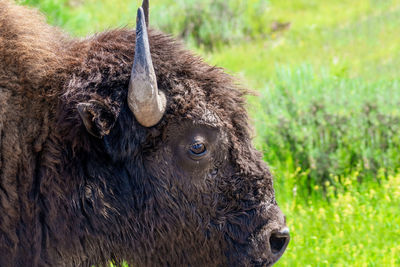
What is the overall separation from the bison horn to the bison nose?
107 cm

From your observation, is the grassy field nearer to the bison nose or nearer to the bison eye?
the bison eye

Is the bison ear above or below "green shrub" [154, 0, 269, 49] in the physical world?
above

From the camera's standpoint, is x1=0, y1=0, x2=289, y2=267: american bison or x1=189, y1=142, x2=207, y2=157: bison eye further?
x1=189, y1=142, x2=207, y2=157: bison eye

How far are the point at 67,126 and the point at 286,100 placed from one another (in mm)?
4579

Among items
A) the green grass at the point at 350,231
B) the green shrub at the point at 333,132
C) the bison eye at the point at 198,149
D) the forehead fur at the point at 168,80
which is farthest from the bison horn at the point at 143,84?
the green shrub at the point at 333,132

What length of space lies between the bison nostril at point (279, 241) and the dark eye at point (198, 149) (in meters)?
0.68

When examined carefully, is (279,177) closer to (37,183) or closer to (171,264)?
(171,264)

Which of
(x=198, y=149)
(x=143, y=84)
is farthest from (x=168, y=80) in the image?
(x=198, y=149)

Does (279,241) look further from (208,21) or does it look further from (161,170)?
(208,21)

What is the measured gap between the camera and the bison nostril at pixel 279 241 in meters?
3.52

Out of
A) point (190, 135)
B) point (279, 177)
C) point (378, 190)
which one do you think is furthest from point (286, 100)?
point (190, 135)

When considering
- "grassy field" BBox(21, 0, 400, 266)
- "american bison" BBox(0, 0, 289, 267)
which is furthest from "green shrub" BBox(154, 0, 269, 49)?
"american bison" BBox(0, 0, 289, 267)

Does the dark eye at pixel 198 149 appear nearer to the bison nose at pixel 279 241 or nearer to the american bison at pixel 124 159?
the american bison at pixel 124 159

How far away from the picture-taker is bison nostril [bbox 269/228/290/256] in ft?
11.6
